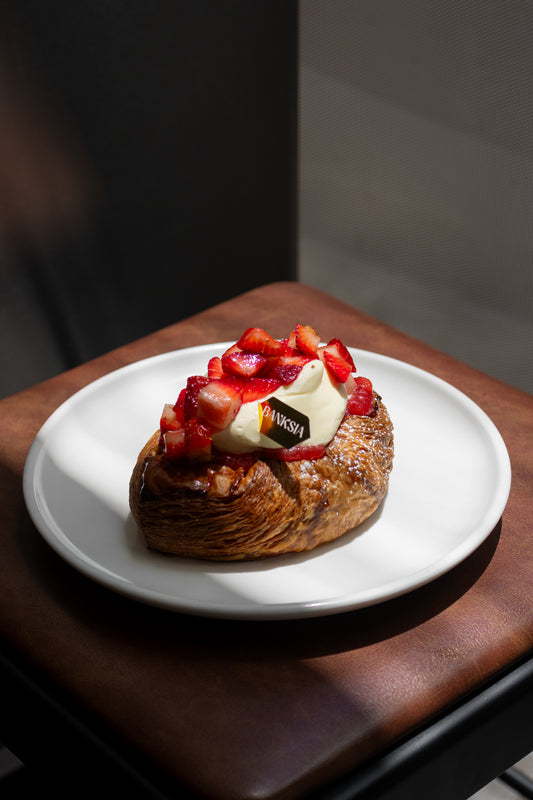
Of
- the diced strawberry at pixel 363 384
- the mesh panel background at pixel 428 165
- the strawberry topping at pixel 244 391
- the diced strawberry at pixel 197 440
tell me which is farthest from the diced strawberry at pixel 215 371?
the mesh panel background at pixel 428 165

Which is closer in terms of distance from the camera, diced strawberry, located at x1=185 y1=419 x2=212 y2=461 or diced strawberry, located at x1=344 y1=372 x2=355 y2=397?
diced strawberry, located at x1=185 y1=419 x2=212 y2=461

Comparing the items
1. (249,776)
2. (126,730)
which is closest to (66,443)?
(126,730)

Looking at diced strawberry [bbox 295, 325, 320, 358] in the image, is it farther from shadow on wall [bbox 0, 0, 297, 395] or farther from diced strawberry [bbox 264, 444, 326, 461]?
shadow on wall [bbox 0, 0, 297, 395]

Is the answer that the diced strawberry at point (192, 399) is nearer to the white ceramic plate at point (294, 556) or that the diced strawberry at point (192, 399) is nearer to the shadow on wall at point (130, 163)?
the white ceramic plate at point (294, 556)

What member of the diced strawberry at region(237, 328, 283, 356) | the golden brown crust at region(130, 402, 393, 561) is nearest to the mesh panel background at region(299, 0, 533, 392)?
the diced strawberry at region(237, 328, 283, 356)

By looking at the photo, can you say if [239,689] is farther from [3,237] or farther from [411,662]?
[3,237]

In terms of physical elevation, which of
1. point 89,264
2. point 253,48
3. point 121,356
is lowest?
point 89,264
